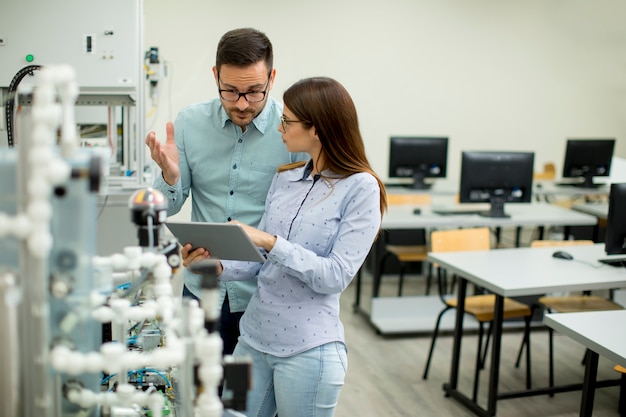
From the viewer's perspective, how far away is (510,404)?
3.33m

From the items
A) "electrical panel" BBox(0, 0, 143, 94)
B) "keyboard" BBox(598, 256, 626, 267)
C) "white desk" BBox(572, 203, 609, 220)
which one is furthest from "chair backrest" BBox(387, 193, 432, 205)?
"electrical panel" BBox(0, 0, 143, 94)

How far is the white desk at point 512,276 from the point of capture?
3016mm

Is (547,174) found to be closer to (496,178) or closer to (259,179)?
(496,178)

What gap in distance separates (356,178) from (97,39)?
2253 millimetres

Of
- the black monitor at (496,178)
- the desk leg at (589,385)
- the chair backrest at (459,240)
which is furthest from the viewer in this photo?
the black monitor at (496,178)

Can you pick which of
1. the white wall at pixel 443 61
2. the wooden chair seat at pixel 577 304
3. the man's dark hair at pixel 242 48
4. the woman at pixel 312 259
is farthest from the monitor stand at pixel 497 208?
the man's dark hair at pixel 242 48

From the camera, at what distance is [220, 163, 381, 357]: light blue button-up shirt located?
166 cm

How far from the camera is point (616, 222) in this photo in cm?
324

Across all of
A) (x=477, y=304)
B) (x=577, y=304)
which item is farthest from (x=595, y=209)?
(x=477, y=304)

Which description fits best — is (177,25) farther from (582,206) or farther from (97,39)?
(582,206)

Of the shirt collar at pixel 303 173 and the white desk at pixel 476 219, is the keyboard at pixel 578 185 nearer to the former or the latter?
the white desk at pixel 476 219

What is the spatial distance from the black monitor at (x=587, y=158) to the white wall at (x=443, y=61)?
61.7 inches

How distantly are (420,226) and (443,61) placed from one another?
323cm

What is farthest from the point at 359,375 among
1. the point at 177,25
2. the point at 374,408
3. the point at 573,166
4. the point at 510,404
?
the point at 177,25
